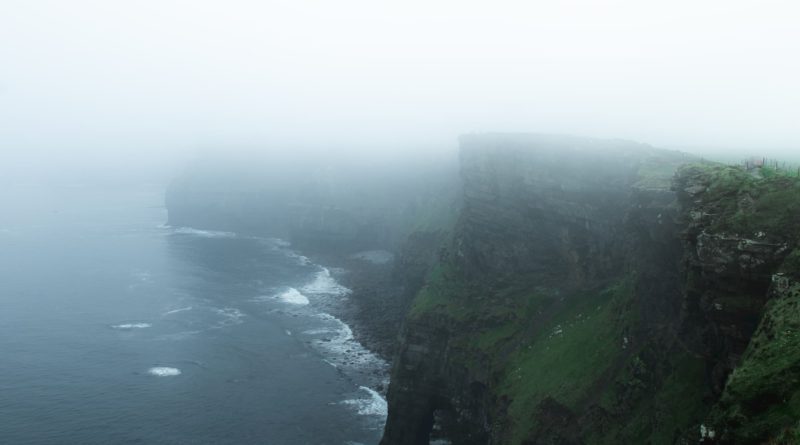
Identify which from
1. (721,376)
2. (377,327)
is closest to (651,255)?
(721,376)

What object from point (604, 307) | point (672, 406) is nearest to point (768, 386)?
point (672, 406)

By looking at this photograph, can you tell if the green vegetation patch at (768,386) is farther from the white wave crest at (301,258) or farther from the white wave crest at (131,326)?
the white wave crest at (301,258)

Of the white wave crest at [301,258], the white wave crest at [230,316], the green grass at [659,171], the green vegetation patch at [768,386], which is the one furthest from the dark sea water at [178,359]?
the green vegetation patch at [768,386]

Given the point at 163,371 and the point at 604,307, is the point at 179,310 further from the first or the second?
the point at 604,307

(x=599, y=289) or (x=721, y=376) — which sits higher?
(x=721, y=376)

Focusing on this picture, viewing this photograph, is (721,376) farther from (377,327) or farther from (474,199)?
(377,327)
